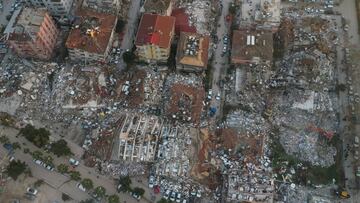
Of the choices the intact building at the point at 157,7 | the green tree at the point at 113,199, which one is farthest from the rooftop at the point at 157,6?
the green tree at the point at 113,199

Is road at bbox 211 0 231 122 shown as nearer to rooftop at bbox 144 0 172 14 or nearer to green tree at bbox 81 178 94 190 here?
rooftop at bbox 144 0 172 14

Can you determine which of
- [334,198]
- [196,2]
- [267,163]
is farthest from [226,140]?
[196,2]

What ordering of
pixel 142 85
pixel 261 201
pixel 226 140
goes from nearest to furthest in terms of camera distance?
pixel 261 201
pixel 226 140
pixel 142 85

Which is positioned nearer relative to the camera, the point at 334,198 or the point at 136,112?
the point at 334,198

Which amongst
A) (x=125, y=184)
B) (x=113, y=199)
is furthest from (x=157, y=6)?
(x=113, y=199)

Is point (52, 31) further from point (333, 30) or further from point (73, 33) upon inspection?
point (333, 30)

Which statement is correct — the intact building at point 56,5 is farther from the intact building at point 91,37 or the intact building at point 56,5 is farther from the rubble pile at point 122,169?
the rubble pile at point 122,169
